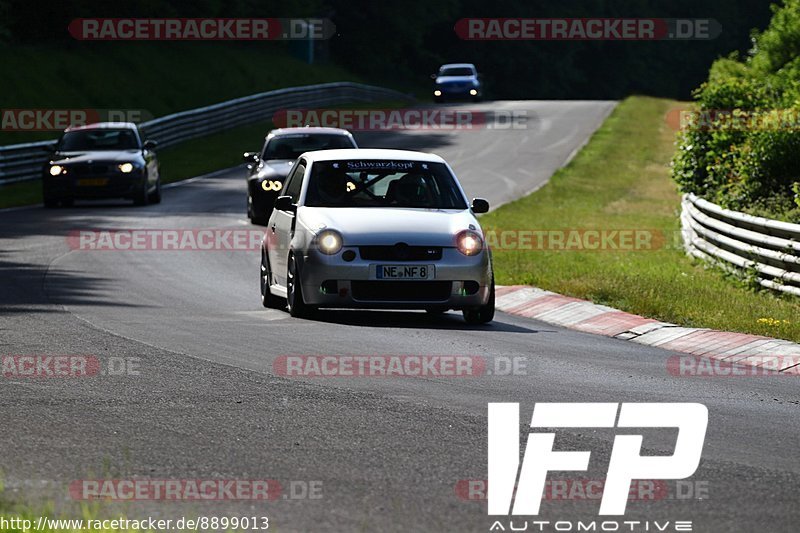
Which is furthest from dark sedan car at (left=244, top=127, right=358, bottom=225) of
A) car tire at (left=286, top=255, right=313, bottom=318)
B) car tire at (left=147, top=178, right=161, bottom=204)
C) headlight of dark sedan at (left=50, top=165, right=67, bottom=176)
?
car tire at (left=286, top=255, right=313, bottom=318)

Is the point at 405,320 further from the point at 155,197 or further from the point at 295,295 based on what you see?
the point at 155,197

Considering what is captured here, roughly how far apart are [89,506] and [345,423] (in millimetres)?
2205

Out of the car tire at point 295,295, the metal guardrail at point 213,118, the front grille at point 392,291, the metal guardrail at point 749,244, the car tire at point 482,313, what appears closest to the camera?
the front grille at point 392,291

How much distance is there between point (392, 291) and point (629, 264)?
689cm

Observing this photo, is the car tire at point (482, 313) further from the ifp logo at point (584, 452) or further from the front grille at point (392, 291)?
the ifp logo at point (584, 452)

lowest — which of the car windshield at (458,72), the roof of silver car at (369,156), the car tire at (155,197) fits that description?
the car windshield at (458,72)

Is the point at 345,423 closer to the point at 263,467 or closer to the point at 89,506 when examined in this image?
the point at 263,467

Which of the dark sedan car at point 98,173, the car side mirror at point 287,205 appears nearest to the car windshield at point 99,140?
the dark sedan car at point 98,173

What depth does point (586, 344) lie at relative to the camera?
12320 mm

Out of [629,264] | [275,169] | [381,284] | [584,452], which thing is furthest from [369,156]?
[275,169]

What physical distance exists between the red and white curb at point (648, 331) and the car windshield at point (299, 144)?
908 cm

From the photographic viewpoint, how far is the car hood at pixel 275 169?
80.4 ft

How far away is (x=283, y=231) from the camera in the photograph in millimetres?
14328

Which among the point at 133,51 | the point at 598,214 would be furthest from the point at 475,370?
the point at 133,51
